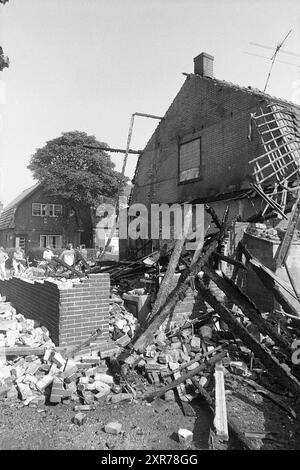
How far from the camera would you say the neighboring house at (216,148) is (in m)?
10.6

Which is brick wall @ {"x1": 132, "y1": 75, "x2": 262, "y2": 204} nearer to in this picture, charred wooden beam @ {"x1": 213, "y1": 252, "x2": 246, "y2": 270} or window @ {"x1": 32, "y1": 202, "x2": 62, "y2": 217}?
charred wooden beam @ {"x1": 213, "y1": 252, "x2": 246, "y2": 270}

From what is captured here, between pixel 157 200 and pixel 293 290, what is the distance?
1089 cm

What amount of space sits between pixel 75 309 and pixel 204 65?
13527mm

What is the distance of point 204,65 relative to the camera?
580 inches

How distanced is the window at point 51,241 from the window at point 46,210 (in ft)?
7.12

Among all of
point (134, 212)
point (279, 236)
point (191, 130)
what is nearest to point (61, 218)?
point (134, 212)

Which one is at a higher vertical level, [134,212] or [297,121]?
[297,121]

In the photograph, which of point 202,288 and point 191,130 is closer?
point 202,288

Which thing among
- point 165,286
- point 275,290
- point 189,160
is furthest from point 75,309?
point 189,160

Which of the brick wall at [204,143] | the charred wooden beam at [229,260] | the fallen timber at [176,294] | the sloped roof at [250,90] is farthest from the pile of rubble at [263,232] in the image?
the sloped roof at [250,90]

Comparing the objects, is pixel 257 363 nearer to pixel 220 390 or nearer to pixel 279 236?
pixel 220 390

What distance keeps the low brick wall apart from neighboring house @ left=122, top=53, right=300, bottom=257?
204 inches

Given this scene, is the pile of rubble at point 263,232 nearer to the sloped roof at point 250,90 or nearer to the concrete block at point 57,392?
the concrete block at point 57,392
